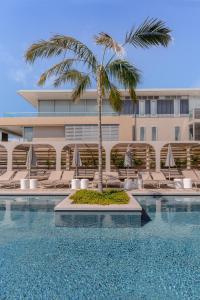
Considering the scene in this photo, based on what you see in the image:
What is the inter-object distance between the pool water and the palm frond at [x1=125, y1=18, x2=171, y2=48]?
6189mm

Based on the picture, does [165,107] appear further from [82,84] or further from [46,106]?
[82,84]

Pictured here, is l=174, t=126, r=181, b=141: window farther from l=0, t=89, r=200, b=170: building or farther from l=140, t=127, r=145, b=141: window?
l=140, t=127, r=145, b=141: window

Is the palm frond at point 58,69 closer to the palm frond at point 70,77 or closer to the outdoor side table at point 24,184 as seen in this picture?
the palm frond at point 70,77

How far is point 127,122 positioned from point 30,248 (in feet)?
69.6

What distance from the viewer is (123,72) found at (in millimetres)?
11109

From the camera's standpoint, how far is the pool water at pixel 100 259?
4418 millimetres

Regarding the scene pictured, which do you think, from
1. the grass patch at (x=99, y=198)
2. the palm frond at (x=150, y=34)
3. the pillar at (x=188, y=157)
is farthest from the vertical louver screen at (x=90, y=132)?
the palm frond at (x=150, y=34)

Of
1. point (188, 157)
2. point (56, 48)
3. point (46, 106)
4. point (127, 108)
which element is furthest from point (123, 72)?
point (46, 106)

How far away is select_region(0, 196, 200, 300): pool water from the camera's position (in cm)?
442

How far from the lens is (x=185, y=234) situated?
292 inches

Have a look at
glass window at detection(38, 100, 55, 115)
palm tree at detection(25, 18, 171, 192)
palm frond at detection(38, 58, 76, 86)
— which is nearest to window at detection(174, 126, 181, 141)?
glass window at detection(38, 100, 55, 115)

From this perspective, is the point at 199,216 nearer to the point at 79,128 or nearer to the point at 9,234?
the point at 9,234

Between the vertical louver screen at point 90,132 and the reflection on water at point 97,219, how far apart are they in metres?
17.7

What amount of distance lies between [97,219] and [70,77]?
5.88m
